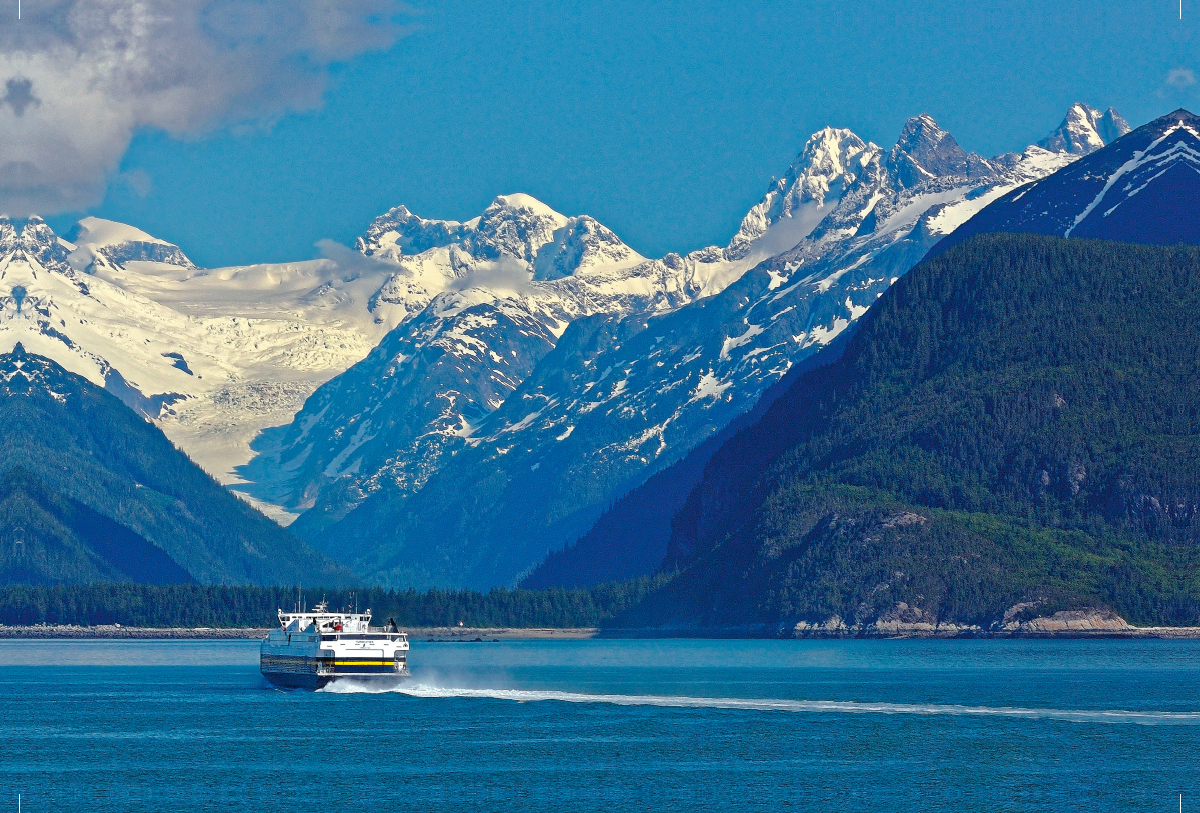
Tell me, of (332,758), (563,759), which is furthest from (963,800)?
(332,758)

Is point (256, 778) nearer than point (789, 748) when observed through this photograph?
Yes

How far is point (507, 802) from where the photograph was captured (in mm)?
166250

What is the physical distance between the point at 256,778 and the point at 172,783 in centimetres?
740

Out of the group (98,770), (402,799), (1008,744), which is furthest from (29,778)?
(1008,744)

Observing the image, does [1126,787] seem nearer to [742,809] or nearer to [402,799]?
[742,809]

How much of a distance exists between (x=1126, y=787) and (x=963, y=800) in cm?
1533

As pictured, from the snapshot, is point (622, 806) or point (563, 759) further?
point (563, 759)

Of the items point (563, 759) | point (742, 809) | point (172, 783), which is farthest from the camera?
point (563, 759)

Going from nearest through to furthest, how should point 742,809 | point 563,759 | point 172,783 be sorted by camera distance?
point 742,809 → point 172,783 → point 563,759

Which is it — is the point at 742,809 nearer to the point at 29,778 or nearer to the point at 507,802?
the point at 507,802

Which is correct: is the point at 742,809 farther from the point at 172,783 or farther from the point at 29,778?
the point at 29,778

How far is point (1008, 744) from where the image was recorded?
7815 inches

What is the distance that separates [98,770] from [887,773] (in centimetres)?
7265

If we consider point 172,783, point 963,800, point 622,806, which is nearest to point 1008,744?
point 963,800
